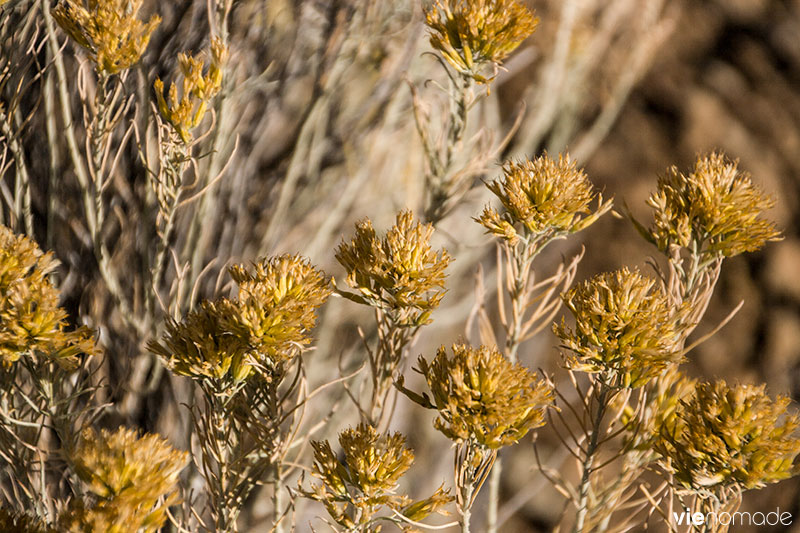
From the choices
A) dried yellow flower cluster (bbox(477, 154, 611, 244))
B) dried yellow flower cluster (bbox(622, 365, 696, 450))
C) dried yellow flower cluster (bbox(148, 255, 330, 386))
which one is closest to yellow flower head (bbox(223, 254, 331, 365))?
dried yellow flower cluster (bbox(148, 255, 330, 386))

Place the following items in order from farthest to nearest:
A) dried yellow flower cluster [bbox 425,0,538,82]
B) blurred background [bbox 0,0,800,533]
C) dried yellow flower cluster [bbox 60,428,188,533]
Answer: blurred background [bbox 0,0,800,533]
dried yellow flower cluster [bbox 425,0,538,82]
dried yellow flower cluster [bbox 60,428,188,533]

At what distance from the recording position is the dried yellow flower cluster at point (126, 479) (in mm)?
256

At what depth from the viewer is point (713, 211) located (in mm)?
340

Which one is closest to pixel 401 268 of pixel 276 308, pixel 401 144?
pixel 276 308

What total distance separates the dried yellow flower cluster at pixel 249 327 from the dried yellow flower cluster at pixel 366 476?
63 mm

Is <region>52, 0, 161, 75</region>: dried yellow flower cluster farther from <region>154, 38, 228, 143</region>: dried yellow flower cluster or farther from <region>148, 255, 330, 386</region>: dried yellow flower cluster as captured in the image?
A: <region>148, 255, 330, 386</region>: dried yellow flower cluster

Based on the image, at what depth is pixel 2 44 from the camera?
566mm

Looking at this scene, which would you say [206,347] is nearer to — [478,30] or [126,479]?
[126,479]

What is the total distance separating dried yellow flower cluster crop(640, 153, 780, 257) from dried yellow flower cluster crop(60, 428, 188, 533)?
0.30 metres

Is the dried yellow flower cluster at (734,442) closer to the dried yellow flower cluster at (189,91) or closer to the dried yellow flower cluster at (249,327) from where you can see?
the dried yellow flower cluster at (249,327)

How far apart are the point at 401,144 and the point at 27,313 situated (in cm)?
51

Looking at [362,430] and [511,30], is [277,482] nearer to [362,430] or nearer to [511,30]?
[362,430]

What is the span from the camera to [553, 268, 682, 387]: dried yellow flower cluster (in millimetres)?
309

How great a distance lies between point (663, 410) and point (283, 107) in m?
0.48
